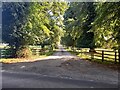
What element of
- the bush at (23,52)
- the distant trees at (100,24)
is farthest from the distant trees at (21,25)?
the distant trees at (100,24)

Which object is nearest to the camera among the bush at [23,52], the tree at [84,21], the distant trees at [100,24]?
the distant trees at [100,24]

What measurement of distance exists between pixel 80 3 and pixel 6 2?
319 inches

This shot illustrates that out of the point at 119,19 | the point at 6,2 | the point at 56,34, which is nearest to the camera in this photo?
the point at 119,19

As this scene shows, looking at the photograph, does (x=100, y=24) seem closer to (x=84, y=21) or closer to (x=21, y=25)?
(x=21, y=25)

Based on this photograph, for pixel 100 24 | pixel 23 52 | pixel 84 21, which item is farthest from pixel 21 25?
pixel 84 21

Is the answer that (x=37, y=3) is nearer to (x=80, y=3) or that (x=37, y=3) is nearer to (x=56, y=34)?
(x=80, y=3)

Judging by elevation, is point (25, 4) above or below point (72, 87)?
above

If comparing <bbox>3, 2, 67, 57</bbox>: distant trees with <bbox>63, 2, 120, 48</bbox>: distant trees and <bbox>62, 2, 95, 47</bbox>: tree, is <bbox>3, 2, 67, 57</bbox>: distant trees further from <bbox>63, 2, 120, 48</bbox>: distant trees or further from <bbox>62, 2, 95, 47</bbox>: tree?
<bbox>63, 2, 120, 48</bbox>: distant trees

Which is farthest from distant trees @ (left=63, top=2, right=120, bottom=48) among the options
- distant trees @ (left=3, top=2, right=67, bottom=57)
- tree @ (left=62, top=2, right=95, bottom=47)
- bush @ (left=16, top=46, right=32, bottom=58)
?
bush @ (left=16, top=46, right=32, bottom=58)

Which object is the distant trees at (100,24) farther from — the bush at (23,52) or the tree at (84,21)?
the bush at (23,52)

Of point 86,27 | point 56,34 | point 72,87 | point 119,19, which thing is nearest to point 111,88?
point 72,87

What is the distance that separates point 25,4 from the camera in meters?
24.7

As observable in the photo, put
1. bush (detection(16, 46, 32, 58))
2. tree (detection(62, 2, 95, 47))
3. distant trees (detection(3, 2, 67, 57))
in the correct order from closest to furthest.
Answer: distant trees (detection(3, 2, 67, 57)) < bush (detection(16, 46, 32, 58)) < tree (detection(62, 2, 95, 47))

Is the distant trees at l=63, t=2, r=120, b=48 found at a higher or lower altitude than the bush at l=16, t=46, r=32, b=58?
higher
